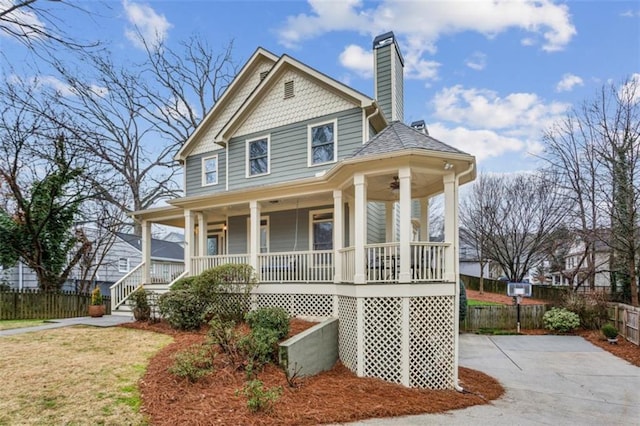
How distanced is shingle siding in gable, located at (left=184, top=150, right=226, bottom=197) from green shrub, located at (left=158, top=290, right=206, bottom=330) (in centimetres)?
497

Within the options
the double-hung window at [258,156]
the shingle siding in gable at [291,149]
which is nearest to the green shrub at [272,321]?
the shingle siding in gable at [291,149]

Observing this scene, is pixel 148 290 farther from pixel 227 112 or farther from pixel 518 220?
pixel 518 220

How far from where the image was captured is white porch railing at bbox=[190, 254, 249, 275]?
1103 cm

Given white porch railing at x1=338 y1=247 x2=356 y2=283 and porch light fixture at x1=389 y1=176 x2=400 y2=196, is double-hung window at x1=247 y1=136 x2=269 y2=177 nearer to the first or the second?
porch light fixture at x1=389 y1=176 x2=400 y2=196

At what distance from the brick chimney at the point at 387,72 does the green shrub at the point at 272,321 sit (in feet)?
24.2

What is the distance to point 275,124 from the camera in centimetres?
1245

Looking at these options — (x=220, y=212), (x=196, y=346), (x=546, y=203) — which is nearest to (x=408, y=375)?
(x=196, y=346)

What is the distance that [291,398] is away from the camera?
5.60 metres

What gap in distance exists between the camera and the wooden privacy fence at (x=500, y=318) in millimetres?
13711

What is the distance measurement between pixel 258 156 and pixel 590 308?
500 inches

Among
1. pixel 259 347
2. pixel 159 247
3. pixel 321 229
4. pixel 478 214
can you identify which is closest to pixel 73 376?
pixel 259 347

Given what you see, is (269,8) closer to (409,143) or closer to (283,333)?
(409,143)

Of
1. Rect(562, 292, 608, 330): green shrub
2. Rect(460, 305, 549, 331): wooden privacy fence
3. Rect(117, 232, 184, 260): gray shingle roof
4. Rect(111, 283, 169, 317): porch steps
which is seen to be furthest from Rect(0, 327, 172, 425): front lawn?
Rect(117, 232, 184, 260): gray shingle roof

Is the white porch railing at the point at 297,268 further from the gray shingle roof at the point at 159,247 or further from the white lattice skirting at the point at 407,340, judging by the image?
the gray shingle roof at the point at 159,247
